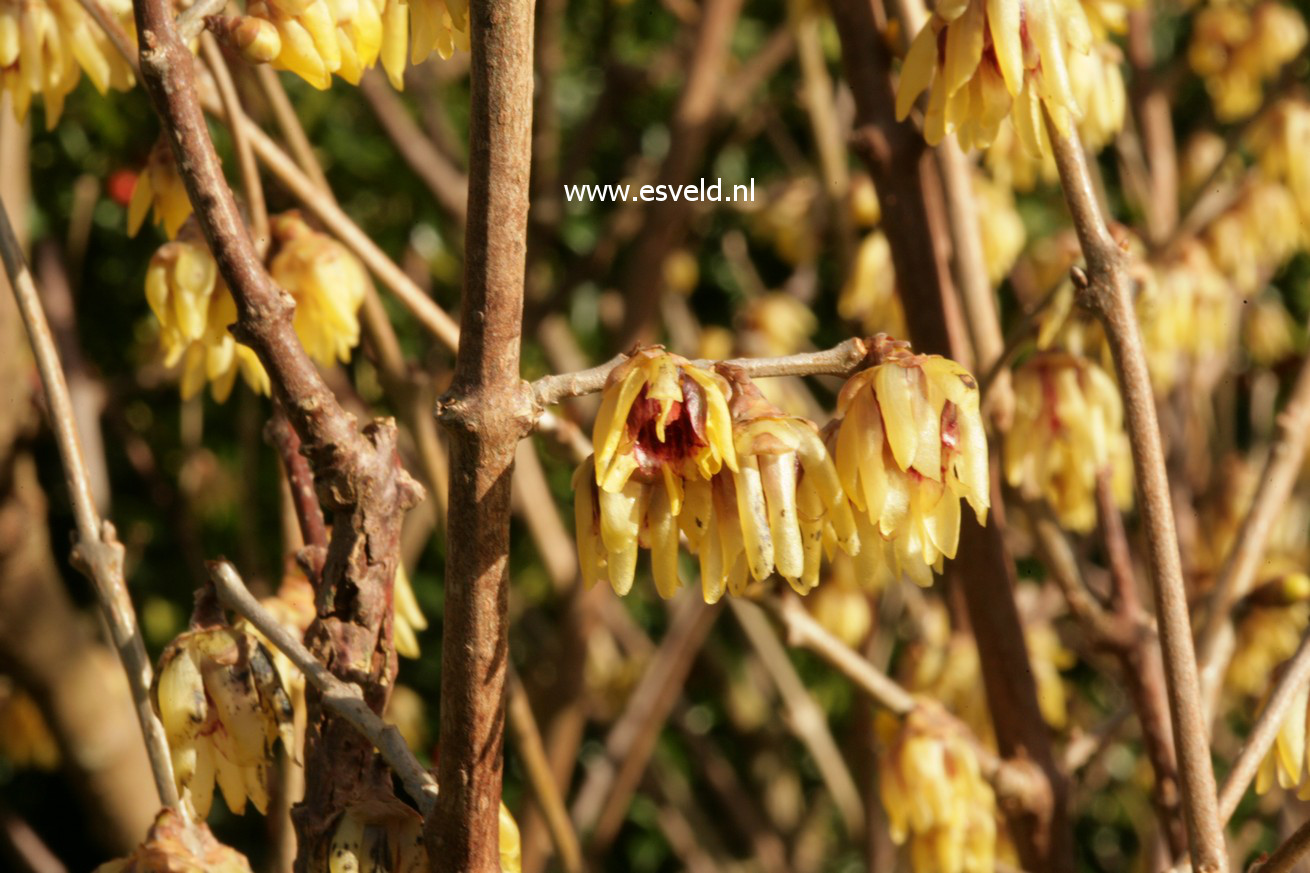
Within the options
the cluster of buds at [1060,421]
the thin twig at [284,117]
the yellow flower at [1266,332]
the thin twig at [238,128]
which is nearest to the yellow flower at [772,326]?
the yellow flower at [1266,332]

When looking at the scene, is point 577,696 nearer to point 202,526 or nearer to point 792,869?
point 792,869

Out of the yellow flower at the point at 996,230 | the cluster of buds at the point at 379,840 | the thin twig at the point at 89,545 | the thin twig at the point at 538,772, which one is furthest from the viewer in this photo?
the yellow flower at the point at 996,230

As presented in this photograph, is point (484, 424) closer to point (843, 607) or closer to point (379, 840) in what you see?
point (379, 840)

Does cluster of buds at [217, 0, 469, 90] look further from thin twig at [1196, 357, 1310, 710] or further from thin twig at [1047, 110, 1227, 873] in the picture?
thin twig at [1196, 357, 1310, 710]

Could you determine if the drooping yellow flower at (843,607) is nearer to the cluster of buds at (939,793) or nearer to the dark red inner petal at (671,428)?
the cluster of buds at (939,793)

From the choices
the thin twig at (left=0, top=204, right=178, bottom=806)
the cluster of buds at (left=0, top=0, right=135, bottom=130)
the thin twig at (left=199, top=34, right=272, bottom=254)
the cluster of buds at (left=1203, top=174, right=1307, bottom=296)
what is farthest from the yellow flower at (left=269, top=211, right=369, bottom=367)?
the cluster of buds at (left=1203, top=174, right=1307, bottom=296)

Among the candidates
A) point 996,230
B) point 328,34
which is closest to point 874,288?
point 996,230

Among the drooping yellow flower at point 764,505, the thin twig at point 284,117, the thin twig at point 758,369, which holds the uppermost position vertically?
the thin twig at point 284,117
